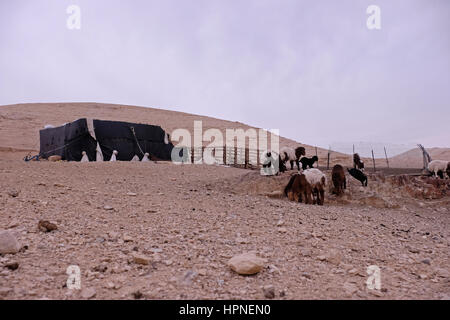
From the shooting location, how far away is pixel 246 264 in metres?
2.85

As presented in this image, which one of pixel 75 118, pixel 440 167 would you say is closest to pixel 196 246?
pixel 440 167

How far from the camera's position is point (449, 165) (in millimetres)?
10391

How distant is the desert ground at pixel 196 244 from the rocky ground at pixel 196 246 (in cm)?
1

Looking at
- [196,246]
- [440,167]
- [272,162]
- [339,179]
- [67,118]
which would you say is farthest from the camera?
[67,118]

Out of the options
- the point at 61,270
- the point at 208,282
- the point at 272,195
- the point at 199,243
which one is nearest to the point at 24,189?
the point at 61,270

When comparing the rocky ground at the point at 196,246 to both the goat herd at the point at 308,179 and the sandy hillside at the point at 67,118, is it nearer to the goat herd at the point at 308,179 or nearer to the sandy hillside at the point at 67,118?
the goat herd at the point at 308,179

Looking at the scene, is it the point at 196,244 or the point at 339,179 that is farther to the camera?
the point at 339,179

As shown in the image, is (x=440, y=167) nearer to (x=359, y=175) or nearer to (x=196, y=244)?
(x=359, y=175)

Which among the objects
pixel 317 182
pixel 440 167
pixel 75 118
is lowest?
pixel 317 182

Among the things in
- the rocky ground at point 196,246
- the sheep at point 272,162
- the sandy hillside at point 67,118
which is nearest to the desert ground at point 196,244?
the rocky ground at point 196,246

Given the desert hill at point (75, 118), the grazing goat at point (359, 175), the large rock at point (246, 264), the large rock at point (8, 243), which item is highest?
the desert hill at point (75, 118)

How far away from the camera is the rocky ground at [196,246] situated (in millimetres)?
2566

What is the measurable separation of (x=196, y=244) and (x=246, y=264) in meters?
0.90

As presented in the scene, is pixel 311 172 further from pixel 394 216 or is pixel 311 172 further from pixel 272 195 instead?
pixel 394 216
